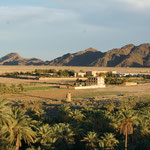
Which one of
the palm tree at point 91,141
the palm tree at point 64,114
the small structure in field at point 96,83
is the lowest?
the palm tree at point 91,141

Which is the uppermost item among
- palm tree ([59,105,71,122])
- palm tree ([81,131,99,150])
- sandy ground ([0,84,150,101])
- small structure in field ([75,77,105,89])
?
small structure in field ([75,77,105,89])

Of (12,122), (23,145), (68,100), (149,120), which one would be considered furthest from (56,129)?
(68,100)

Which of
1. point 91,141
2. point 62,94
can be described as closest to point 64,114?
point 91,141

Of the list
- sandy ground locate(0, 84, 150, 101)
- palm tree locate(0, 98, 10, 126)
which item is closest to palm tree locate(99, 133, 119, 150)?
palm tree locate(0, 98, 10, 126)

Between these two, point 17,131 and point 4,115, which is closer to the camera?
point 4,115

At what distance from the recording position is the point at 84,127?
→ 24.9 metres

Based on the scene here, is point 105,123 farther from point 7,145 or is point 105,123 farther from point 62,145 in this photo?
point 7,145

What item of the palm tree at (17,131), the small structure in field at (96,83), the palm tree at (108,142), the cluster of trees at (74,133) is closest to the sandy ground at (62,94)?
the small structure in field at (96,83)

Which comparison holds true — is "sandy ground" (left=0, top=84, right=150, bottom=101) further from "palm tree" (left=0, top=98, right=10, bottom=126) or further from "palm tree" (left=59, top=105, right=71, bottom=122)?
"palm tree" (left=0, top=98, right=10, bottom=126)

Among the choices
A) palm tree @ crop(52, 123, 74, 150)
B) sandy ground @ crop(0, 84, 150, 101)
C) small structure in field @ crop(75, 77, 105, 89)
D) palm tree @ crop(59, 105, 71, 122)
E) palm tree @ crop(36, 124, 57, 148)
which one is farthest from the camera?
small structure in field @ crop(75, 77, 105, 89)

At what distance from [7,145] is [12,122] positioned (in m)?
1.63

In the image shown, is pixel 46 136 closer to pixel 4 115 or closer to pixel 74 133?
pixel 74 133

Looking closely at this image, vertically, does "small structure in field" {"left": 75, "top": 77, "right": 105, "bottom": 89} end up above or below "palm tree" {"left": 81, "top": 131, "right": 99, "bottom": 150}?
above

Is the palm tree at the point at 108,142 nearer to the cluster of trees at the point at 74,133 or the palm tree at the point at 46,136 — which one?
the cluster of trees at the point at 74,133
